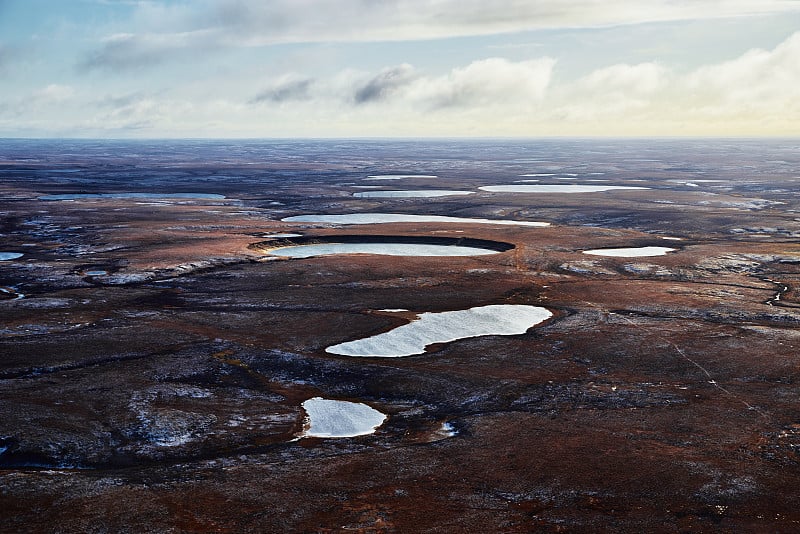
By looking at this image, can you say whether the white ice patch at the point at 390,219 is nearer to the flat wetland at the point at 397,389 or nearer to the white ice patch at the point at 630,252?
the flat wetland at the point at 397,389

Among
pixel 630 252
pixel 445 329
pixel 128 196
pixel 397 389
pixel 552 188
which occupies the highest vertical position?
pixel 128 196

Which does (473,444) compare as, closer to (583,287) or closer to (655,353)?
(655,353)

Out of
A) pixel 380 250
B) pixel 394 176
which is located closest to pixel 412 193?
pixel 394 176

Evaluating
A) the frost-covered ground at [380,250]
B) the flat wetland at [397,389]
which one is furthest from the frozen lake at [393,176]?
the frost-covered ground at [380,250]

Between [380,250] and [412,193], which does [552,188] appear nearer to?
[412,193]

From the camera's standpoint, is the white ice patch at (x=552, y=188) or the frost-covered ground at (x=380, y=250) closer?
the frost-covered ground at (x=380, y=250)
